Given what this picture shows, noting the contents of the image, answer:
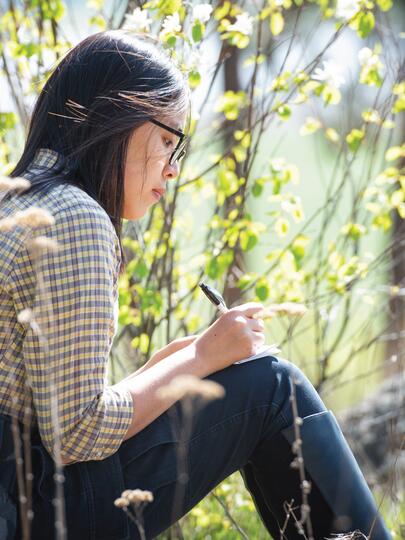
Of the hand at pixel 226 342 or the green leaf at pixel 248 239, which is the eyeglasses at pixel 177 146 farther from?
the green leaf at pixel 248 239

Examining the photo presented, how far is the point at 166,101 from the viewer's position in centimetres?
204

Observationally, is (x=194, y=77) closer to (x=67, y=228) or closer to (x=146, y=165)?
(x=146, y=165)

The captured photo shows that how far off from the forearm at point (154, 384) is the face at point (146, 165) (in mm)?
403

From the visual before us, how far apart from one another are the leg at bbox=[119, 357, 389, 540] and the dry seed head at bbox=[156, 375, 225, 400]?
0.06 m

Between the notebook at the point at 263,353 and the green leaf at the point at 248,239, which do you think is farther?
the green leaf at the point at 248,239

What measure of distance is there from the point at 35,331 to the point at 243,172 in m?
1.52

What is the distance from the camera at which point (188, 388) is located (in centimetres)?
156

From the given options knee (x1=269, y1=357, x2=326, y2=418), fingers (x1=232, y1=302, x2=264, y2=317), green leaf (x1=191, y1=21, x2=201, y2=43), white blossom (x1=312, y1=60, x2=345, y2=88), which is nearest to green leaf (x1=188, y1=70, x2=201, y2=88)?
green leaf (x1=191, y1=21, x2=201, y2=43)

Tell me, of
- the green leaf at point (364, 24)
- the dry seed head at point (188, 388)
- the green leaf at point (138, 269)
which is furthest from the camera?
the green leaf at point (138, 269)

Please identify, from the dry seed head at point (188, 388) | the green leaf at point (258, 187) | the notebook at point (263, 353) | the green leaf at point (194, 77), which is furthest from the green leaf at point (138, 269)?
the dry seed head at point (188, 388)

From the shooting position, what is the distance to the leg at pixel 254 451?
1.82 m

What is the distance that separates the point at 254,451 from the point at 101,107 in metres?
0.86

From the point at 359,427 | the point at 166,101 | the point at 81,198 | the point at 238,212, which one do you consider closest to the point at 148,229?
the point at 238,212

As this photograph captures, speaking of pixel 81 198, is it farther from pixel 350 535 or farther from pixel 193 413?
pixel 350 535
